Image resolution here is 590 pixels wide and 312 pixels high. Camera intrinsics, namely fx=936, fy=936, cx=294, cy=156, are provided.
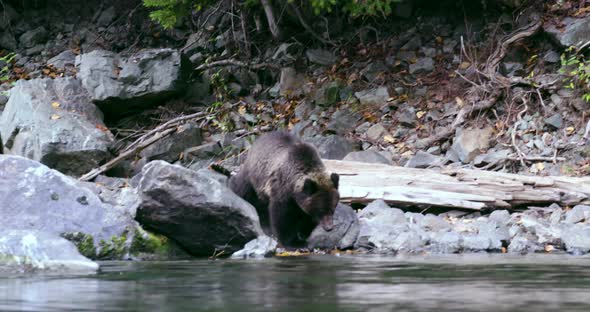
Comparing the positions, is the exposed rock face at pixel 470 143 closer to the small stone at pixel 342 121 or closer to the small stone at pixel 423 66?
the small stone at pixel 342 121

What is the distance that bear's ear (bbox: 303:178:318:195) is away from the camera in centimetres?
1108

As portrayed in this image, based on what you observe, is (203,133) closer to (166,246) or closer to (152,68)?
(152,68)

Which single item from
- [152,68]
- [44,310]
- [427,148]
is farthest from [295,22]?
[44,310]

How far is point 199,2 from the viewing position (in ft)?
A: 54.6

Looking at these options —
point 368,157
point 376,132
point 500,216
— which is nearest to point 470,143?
point 368,157

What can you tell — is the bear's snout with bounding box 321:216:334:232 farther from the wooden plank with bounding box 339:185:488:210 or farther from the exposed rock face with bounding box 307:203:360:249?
the wooden plank with bounding box 339:185:488:210

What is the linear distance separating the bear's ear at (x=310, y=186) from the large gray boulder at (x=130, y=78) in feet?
26.3

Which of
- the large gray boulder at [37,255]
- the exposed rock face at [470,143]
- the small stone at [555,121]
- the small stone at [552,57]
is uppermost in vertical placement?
the large gray boulder at [37,255]

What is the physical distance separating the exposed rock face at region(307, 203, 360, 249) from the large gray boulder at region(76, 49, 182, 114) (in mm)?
8118

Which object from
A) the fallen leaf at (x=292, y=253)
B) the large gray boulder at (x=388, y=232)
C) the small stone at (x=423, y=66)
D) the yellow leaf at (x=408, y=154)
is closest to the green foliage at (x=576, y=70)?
the small stone at (x=423, y=66)

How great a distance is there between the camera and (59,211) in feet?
32.5

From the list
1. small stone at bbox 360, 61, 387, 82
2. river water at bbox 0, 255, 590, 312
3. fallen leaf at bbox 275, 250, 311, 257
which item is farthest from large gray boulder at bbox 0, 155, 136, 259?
small stone at bbox 360, 61, 387, 82

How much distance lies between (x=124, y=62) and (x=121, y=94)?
0.73 m

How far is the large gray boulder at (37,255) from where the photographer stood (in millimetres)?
8211
